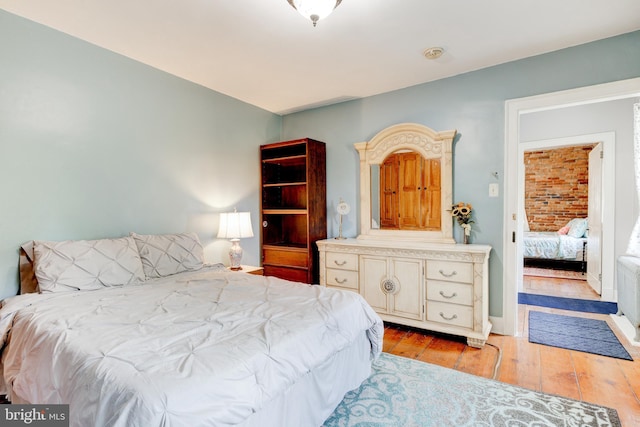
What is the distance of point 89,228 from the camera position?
8.20ft

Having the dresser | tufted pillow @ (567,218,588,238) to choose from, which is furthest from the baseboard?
tufted pillow @ (567,218,588,238)

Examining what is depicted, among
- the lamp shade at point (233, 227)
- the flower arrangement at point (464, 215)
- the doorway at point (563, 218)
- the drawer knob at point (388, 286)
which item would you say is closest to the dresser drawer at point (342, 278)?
the drawer knob at point (388, 286)

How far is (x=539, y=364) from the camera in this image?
242 centimetres

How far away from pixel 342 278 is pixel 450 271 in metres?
1.11

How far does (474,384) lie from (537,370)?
586 millimetres

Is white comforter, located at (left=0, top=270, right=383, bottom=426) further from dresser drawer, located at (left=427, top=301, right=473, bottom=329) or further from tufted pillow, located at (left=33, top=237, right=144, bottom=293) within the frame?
dresser drawer, located at (left=427, top=301, right=473, bottom=329)

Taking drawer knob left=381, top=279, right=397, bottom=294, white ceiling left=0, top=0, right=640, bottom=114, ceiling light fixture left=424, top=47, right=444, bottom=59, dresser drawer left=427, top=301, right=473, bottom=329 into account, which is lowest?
dresser drawer left=427, top=301, right=473, bottom=329

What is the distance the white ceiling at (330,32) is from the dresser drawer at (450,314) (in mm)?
2185

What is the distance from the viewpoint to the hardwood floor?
6.62 ft

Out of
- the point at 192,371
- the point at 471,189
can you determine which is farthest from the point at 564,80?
the point at 192,371

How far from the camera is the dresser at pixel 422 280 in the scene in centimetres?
275

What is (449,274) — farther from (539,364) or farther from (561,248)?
(561,248)

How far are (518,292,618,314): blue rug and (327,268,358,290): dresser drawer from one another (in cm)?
234

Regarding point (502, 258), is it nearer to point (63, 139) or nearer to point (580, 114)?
point (580, 114)
